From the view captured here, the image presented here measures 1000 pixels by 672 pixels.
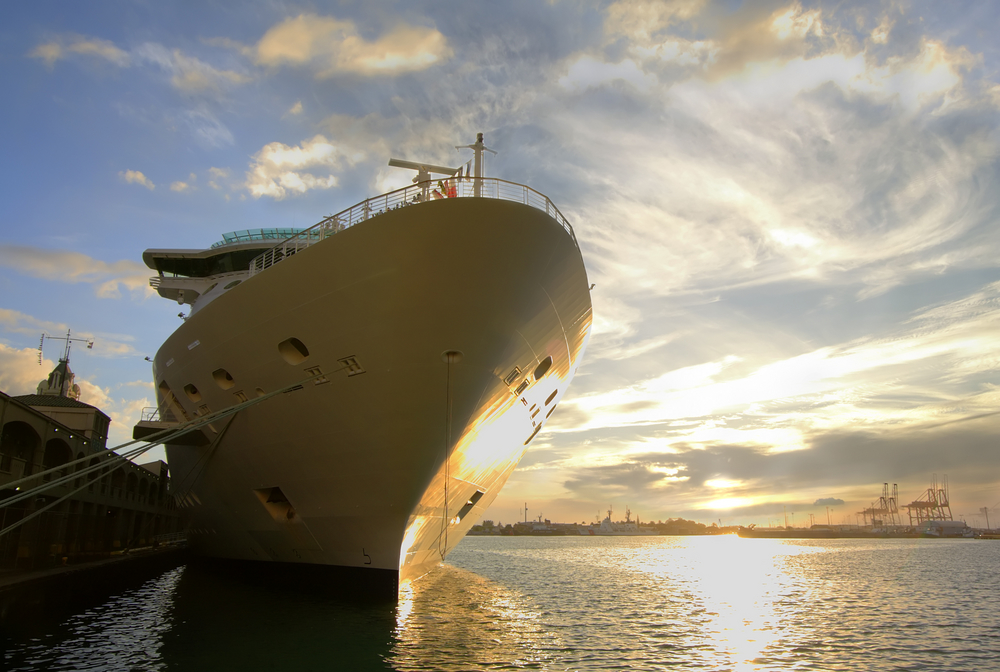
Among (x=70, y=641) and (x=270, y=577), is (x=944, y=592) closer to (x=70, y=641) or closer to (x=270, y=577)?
(x=270, y=577)

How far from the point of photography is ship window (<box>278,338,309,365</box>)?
37.0ft

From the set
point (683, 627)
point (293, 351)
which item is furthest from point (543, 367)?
point (683, 627)

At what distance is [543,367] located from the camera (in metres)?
13.0

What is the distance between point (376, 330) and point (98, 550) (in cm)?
1984

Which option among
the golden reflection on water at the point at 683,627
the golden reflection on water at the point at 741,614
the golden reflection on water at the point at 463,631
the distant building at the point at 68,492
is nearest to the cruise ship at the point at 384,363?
the golden reflection on water at the point at 463,631

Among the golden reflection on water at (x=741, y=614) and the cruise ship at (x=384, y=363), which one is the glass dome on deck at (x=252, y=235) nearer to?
the cruise ship at (x=384, y=363)

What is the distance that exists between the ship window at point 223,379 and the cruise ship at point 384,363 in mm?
29

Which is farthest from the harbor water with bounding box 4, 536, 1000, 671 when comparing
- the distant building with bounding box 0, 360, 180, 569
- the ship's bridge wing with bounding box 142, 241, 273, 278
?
the ship's bridge wing with bounding box 142, 241, 273, 278

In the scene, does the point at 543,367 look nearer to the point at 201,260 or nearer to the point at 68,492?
the point at 201,260

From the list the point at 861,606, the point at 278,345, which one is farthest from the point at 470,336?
the point at 861,606

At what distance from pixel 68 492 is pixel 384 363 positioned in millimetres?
13177

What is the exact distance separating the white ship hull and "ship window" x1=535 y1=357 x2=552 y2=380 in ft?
0.51

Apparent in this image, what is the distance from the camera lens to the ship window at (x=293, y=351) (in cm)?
1127

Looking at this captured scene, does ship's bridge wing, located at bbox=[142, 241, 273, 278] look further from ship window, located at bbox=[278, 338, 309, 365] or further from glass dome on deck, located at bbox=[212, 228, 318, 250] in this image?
ship window, located at bbox=[278, 338, 309, 365]
